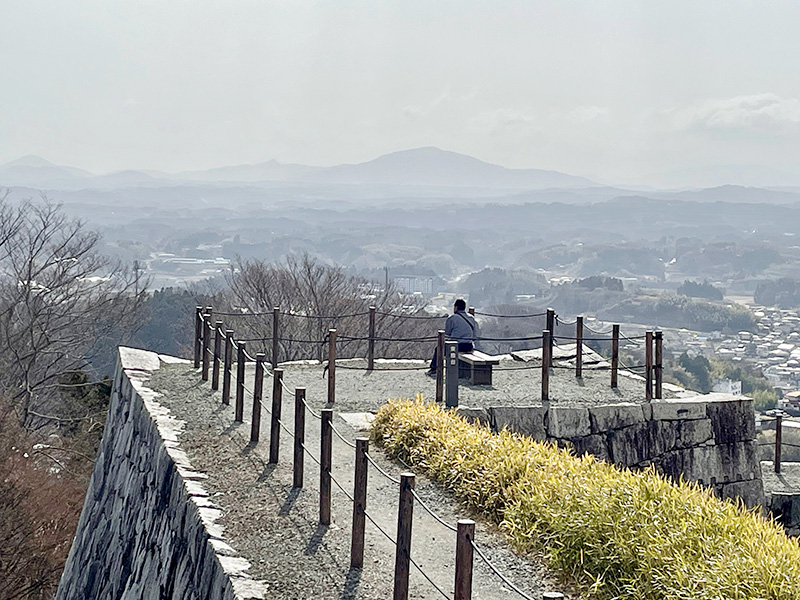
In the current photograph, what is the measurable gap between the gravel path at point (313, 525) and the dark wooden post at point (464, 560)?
77 centimetres

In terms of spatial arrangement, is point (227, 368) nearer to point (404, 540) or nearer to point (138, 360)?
point (138, 360)

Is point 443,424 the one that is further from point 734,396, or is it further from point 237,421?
point 734,396

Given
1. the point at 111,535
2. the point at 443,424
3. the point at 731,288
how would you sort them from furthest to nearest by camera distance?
1. the point at 731,288
2. the point at 111,535
3. the point at 443,424

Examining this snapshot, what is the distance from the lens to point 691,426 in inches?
527

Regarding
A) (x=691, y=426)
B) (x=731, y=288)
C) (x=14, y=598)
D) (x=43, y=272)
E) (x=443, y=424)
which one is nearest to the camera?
(x=443, y=424)

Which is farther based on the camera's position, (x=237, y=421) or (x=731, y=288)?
(x=731, y=288)

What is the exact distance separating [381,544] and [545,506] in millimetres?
1191

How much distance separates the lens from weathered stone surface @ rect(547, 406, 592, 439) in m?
12.5

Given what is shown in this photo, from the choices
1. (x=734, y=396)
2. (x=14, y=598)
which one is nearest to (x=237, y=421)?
(x=14, y=598)

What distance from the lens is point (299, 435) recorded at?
7.84 metres

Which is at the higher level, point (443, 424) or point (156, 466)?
point (443, 424)

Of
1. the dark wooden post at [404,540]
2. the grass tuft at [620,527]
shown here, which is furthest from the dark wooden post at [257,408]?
the dark wooden post at [404,540]

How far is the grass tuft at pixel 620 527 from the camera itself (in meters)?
5.14

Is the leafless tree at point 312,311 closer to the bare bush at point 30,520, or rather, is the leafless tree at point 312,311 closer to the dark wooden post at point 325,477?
the bare bush at point 30,520
